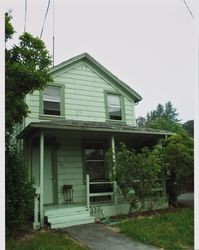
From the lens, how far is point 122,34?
6160mm

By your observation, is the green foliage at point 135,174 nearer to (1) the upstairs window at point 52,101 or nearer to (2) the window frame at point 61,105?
(2) the window frame at point 61,105

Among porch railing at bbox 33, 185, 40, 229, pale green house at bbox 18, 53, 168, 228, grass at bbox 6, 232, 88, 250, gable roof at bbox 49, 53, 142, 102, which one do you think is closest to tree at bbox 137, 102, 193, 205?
pale green house at bbox 18, 53, 168, 228

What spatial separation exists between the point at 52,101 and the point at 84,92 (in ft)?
4.27

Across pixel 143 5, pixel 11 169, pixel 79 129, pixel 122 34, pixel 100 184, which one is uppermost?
pixel 122 34

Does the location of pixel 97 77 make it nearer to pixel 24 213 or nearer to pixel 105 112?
pixel 105 112

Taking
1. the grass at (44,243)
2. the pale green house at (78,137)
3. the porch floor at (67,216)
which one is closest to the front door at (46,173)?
the pale green house at (78,137)

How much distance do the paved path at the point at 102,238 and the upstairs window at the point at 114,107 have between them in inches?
187

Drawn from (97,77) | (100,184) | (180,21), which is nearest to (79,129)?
(100,184)

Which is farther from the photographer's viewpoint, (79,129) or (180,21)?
(79,129)

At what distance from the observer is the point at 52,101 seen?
904 cm

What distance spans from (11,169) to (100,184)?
11.7 ft

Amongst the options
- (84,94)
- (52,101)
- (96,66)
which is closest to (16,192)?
(52,101)

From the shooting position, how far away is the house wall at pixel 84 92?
935cm

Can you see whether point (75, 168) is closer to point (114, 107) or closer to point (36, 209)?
point (36, 209)
